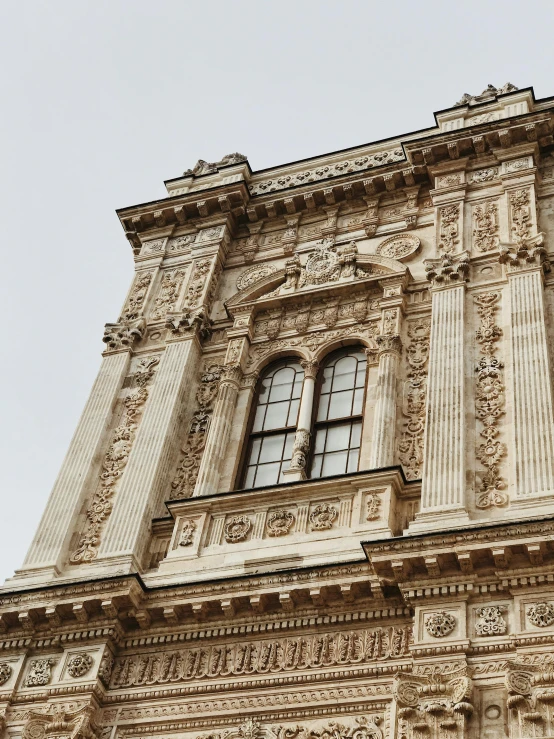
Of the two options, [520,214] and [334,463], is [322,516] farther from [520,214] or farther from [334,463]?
[520,214]

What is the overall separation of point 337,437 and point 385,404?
92 centimetres

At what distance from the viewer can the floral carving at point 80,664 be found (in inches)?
507

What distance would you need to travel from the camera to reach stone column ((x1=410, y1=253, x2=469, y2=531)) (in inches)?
506

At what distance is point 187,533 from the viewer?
14.4m

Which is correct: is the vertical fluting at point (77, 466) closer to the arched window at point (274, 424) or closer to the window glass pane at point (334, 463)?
the arched window at point (274, 424)

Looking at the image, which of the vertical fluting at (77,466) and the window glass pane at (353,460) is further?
the window glass pane at (353,460)

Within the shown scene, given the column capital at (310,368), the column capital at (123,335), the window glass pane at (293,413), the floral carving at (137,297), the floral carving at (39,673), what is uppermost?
the floral carving at (137,297)

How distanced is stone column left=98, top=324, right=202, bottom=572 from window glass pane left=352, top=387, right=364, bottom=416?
8.70 feet

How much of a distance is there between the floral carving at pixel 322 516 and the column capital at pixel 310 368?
9.73 ft

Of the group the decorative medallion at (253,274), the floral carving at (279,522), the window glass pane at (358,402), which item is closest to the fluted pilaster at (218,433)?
the floral carving at (279,522)

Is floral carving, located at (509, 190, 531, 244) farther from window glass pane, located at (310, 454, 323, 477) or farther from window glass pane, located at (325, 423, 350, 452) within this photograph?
window glass pane, located at (310, 454, 323, 477)

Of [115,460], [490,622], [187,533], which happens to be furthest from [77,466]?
[490,622]

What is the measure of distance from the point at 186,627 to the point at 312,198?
9255 mm

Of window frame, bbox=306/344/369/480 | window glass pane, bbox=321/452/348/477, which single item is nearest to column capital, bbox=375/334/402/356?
window frame, bbox=306/344/369/480
